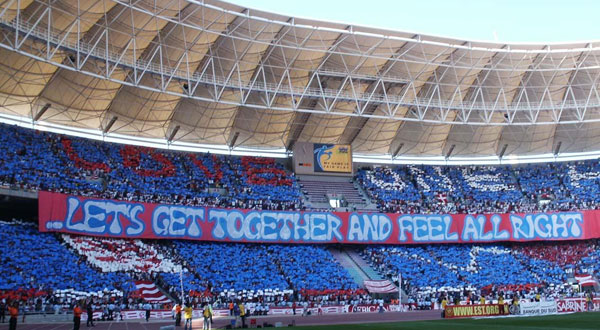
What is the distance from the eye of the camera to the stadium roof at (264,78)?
132 feet

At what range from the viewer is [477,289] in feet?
158

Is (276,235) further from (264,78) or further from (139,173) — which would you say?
(264,78)

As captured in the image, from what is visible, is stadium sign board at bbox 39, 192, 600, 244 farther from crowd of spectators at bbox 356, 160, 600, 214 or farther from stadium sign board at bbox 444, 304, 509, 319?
stadium sign board at bbox 444, 304, 509, 319

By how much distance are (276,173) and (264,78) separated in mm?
15454

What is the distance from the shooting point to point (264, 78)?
41625 mm

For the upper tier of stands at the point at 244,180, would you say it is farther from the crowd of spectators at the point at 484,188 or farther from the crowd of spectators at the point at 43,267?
the crowd of spectators at the point at 43,267

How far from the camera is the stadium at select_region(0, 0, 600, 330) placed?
3856 cm

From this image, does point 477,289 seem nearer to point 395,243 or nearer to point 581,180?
point 395,243

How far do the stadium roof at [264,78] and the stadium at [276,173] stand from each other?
186 mm

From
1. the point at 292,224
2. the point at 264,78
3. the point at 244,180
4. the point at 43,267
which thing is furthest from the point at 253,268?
the point at 43,267

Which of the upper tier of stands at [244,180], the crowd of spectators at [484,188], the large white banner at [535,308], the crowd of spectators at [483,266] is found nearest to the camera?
the large white banner at [535,308]

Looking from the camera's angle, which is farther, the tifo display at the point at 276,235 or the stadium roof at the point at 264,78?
the stadium roof at the point at 264,78

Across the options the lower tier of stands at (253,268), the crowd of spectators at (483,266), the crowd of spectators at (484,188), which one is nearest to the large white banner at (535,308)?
the crowd of spectators at (483,266)

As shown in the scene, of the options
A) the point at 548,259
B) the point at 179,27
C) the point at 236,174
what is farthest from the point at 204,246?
the point at 548,259
